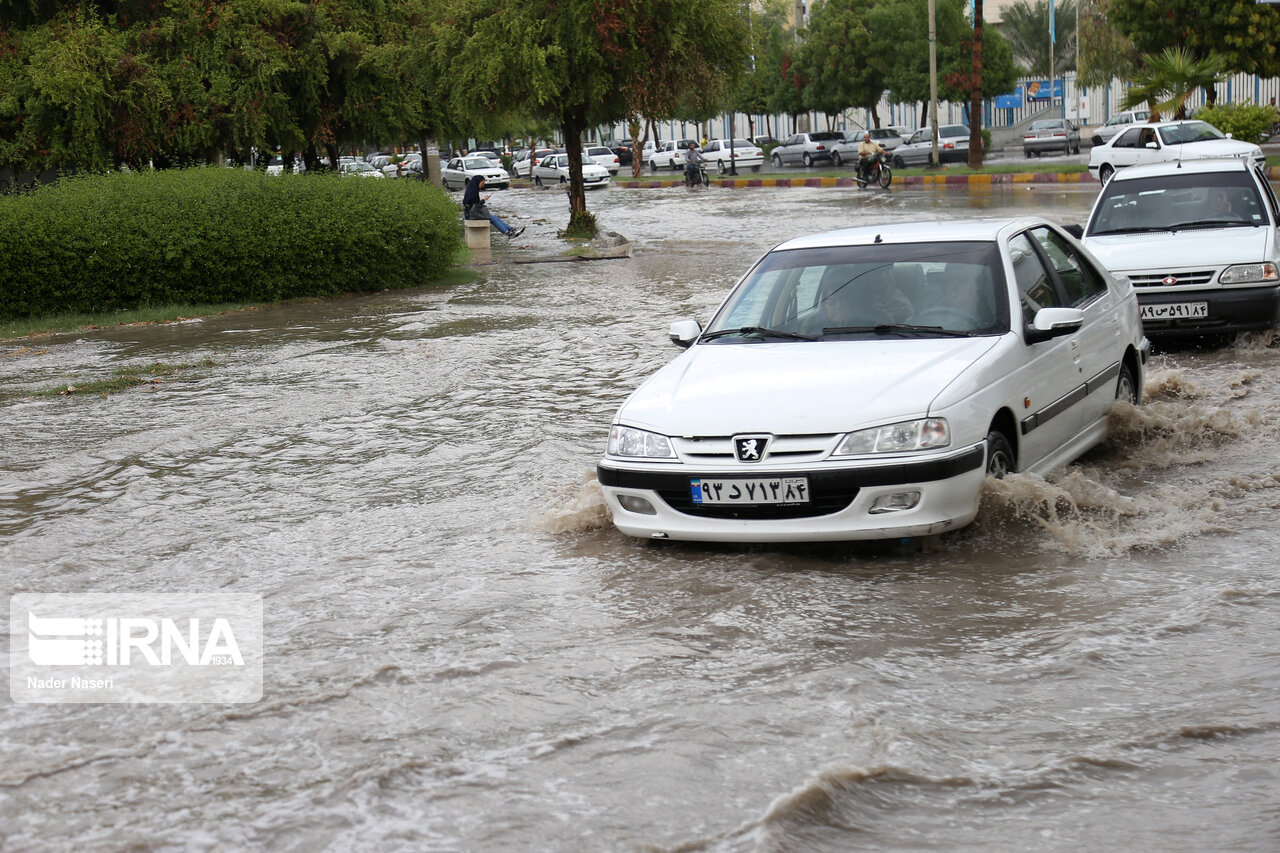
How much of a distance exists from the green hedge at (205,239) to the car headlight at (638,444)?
12.8 metres

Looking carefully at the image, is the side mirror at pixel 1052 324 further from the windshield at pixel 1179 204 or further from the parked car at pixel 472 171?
the parked car at pixel 472 171

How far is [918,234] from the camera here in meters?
7.03

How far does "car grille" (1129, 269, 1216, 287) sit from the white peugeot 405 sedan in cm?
333

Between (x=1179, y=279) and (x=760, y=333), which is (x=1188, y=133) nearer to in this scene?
Answer: (x=1179, y=279)

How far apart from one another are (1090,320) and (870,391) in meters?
2.07

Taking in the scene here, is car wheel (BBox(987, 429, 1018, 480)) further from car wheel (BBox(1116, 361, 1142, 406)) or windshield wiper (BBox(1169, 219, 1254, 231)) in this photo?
windshield wiper (BBox(1169, 219, 1254, 231))

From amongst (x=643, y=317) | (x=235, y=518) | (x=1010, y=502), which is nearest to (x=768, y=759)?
(x=1010, y=502)

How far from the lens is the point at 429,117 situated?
26.7 m

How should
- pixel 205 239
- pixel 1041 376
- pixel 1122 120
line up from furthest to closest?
pixel 1122 120 < pixel 205 239 < pixel 1041 376

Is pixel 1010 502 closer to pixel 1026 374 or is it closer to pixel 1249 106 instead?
pixel 1026 374

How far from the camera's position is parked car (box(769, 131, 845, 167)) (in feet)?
186

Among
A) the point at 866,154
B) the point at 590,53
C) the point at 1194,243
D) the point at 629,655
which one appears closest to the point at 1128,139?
the point at 866,154

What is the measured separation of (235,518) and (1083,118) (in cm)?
6954

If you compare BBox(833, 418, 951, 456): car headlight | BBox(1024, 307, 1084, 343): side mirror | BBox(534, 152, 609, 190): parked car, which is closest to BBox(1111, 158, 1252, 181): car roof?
BBox(1024, 307, 1084, 343): side mirror
